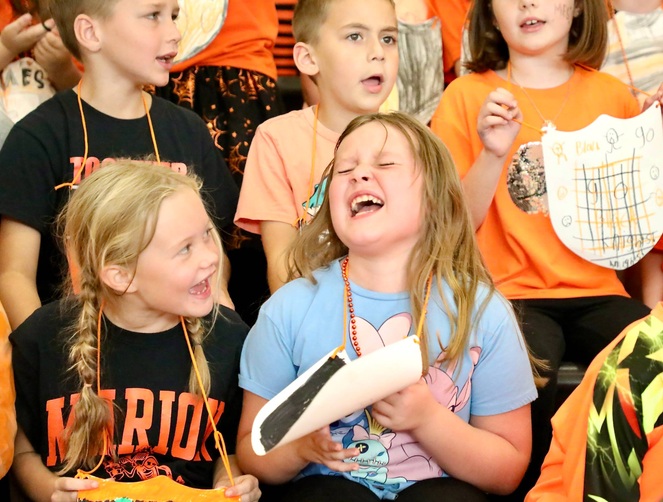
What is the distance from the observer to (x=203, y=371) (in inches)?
59.7

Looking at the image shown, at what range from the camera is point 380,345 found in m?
1.43

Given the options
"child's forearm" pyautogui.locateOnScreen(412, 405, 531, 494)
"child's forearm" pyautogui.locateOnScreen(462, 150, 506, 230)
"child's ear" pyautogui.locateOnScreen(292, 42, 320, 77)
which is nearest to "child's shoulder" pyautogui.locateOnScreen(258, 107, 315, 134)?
"child's ear" pyautogui.locateOnScreen(292, 42, 320, 77)

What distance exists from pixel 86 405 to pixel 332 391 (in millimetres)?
514

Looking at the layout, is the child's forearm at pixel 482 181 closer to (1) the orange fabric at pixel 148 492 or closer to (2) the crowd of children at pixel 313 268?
(2) the crowd of children at pixel 313 268

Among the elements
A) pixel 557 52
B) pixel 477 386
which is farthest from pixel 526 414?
pixel 557 52

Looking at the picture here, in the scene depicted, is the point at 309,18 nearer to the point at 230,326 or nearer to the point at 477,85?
the point at 477,85

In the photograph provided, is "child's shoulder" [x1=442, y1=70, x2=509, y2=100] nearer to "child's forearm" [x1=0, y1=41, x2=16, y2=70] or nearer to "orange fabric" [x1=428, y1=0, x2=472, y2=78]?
"orange fabric" [x1=428, y1=0, x2=472, y2=78]

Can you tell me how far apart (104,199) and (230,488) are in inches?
20.1

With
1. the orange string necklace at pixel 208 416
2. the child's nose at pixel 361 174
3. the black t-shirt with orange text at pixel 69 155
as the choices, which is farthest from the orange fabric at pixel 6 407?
the child's nose at pixel 361 174

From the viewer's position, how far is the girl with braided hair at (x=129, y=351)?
148 cm

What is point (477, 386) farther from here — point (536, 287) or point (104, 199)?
point (104, 199)

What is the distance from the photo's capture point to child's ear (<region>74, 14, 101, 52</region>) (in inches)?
75.8

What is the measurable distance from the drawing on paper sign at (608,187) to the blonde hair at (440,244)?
1.42 feet

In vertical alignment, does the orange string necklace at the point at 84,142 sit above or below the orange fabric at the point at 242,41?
below
